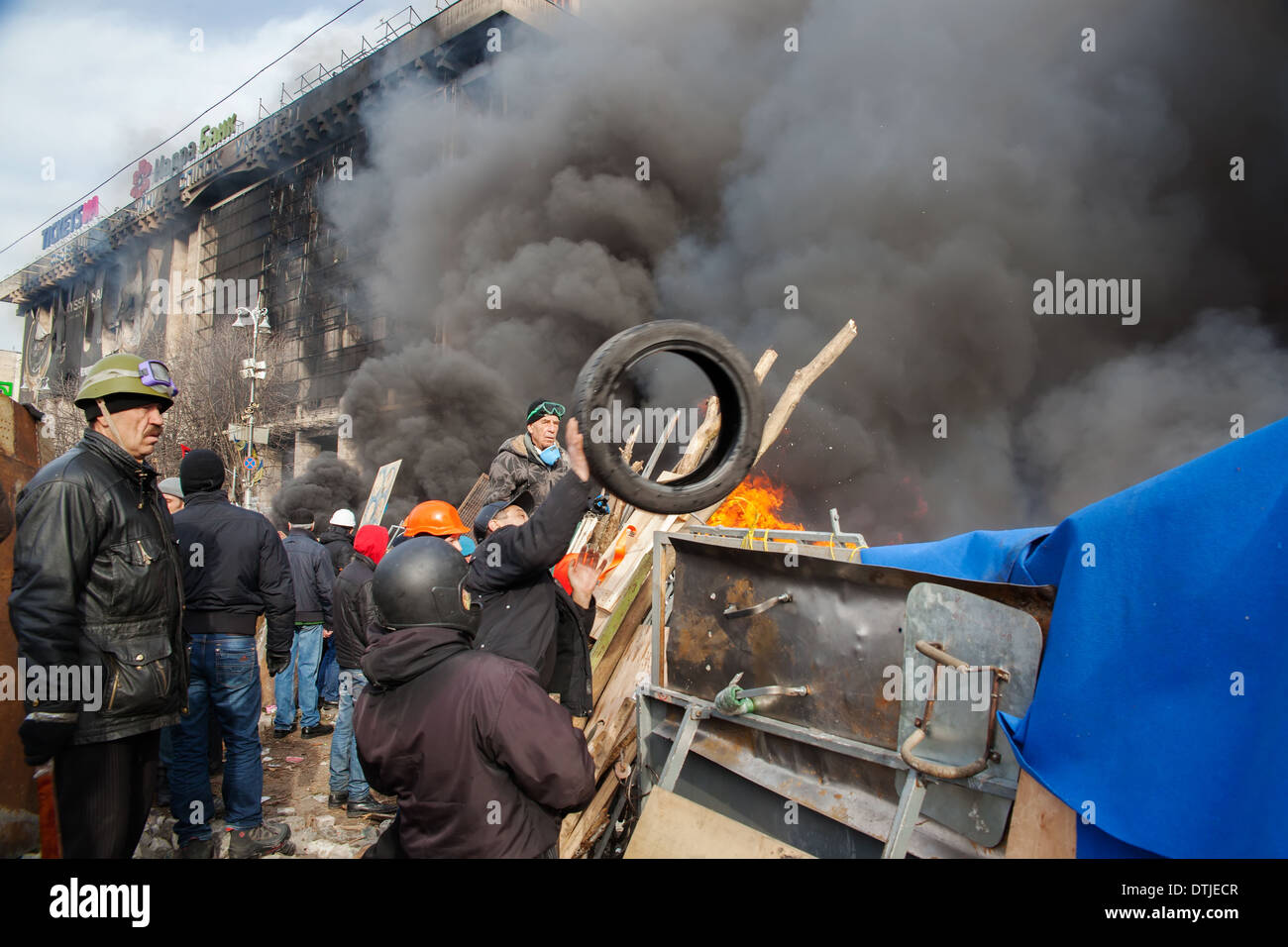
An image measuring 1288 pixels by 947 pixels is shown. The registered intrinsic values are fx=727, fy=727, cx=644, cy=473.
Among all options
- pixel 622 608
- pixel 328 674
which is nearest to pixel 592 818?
pixel 622 608

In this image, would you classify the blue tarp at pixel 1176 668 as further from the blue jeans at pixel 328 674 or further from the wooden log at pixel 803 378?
the blue jeans at pixel 328 674

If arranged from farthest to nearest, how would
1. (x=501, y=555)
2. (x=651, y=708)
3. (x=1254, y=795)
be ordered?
(x=651, y=708), (x=501, y=555), (x=1254, y=795)

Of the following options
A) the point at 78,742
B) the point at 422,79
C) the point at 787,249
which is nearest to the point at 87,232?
the point at 422,79

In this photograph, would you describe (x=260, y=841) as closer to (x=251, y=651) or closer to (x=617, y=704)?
(x=251, y=651)

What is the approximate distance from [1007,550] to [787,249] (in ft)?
39.1

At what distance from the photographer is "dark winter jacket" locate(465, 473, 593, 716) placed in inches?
104

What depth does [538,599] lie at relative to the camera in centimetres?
301

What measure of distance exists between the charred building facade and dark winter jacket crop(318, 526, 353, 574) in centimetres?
1016

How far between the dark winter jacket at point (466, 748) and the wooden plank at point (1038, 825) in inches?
46.3

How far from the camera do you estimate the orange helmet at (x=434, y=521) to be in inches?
153

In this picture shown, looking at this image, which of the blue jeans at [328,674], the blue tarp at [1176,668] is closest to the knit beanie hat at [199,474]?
the blue jeans at [328,674]

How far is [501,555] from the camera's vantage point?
2.85 m

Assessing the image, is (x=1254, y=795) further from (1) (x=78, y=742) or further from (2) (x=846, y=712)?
(1) (x=78, y=742)

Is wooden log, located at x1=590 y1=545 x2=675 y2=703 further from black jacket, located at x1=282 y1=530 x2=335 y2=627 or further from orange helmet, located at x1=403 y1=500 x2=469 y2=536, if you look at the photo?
black jacket, located at x1=282 y1=530 x2=335 y2=627
